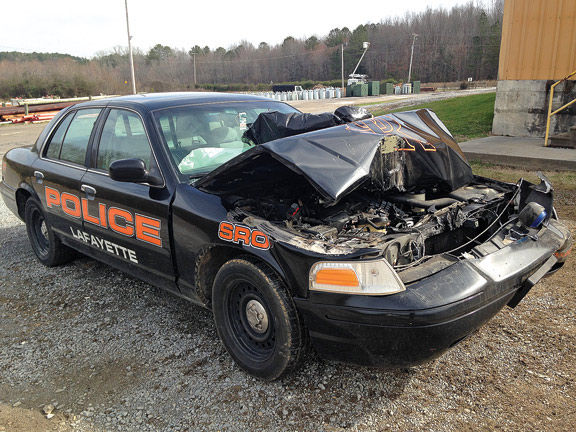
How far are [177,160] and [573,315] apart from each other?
311 centimetres

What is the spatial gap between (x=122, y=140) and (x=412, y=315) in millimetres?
2686

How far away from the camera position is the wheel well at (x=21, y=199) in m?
4.96

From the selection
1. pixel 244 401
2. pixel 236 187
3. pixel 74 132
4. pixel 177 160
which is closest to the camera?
pixel 244 401

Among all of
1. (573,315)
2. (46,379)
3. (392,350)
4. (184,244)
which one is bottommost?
(46,379)

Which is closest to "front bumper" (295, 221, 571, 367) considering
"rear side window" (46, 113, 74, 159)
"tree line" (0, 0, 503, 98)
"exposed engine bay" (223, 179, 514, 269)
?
"exposed engine bay" (223, 179, 514, 269)

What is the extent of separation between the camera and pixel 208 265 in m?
3.01

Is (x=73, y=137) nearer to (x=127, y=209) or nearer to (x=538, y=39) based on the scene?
(x=127, y=209)

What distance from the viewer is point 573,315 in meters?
3.33

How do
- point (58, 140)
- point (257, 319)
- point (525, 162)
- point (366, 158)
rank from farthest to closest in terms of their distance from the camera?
point (525, 162) → point (58, 140) → point (366, 158) → point (257, 319)

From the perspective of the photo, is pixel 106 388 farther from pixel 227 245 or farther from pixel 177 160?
pixel 177 160

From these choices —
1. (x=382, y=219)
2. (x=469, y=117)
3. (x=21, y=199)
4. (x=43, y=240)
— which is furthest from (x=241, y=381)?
(x=469, y=117)

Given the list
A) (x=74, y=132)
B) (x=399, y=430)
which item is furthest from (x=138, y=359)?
(x=74, y=132)

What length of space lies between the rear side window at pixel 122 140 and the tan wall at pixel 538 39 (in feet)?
32.9

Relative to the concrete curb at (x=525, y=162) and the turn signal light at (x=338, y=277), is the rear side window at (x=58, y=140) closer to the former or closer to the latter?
the turn signal light at (x=338, y=277)
